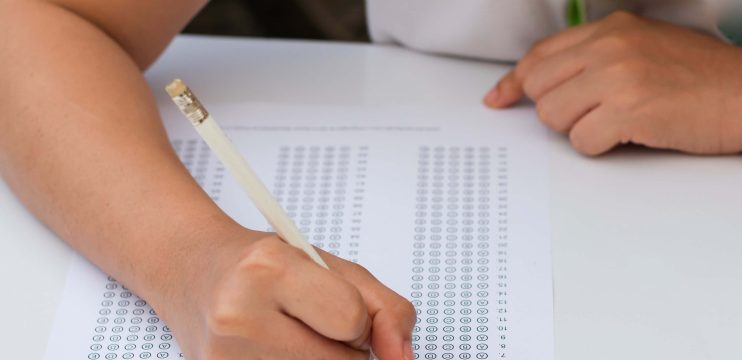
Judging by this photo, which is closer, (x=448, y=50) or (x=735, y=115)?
(x=735, y=115)

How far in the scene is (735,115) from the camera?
0.84 metres

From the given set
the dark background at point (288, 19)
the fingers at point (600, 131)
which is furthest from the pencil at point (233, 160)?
the dark background at point (288, 19)

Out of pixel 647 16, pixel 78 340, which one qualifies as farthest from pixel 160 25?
pixel 647 16

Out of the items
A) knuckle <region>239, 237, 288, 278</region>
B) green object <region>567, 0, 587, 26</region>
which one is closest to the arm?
knuckle <region>239, 237, 288, 278</region>

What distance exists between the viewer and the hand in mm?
588

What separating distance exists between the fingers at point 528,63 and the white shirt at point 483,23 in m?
0.06

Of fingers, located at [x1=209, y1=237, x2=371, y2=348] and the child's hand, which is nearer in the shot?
fingers, located at [x1=209, y1=237, x2=371, y2=348]

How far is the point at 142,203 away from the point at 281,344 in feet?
0.63

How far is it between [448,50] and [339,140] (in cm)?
16

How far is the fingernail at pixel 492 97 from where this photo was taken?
921mm

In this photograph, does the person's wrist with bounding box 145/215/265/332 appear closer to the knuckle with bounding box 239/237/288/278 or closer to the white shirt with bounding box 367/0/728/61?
the knuckle with bounding box 239/237/288/278

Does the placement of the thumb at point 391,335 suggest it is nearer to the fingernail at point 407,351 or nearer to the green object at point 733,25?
the fingernail at point 407,351

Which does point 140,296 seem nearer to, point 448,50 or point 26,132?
point 26,132

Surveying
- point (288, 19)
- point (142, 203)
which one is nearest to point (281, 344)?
point (142, 203)
